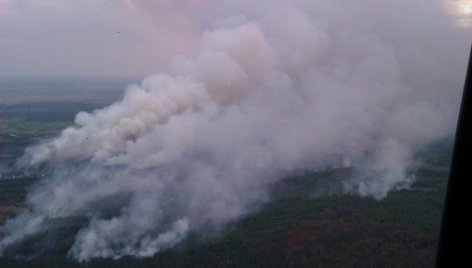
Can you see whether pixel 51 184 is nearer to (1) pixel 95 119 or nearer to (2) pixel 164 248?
(1) pixel 95 119

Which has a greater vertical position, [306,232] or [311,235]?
[306,232]

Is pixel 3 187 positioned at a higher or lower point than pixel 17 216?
higher

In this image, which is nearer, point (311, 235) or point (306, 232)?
point (311, 235)

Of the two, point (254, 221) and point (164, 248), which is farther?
point (254, 221)

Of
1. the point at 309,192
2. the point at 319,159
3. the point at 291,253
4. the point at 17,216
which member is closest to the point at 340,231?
the point at 291,253
